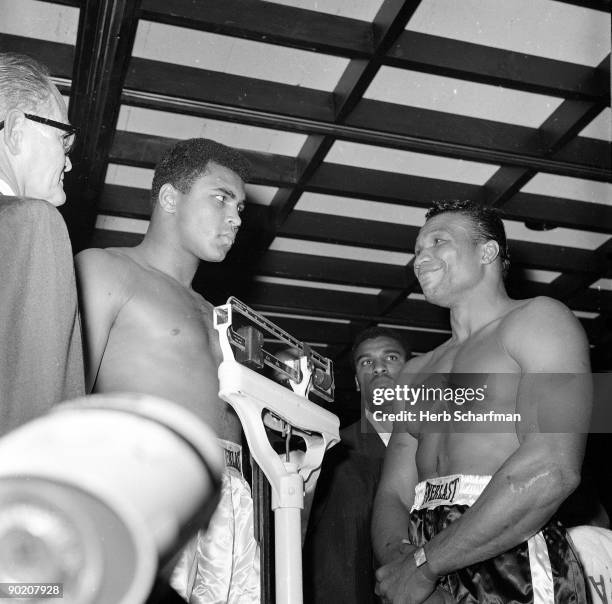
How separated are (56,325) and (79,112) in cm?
280

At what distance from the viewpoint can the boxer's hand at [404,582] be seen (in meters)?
1.79

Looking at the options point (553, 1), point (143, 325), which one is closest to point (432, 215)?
point (143, 325)

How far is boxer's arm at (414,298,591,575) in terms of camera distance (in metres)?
1.72

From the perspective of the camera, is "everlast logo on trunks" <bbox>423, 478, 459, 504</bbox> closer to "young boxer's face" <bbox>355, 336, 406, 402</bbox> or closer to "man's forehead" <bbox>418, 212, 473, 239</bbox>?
"man's forehead" <bbox>418, 212, 473, 239</bbox>

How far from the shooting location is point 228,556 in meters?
1.65

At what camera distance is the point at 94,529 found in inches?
15.2

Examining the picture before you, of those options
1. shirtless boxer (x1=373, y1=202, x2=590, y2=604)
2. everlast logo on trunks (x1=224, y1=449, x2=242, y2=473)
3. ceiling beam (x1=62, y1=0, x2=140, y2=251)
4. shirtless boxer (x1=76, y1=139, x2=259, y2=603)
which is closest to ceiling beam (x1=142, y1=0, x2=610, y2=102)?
ceiling beam (x1=62, y1=0, x2=140, y2=251)

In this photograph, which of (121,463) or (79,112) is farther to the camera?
(79,112)

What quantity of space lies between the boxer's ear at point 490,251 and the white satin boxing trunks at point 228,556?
108 cm

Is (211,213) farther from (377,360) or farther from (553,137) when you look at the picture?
(553,137)

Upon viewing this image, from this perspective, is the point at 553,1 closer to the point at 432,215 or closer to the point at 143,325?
the point at 432,215

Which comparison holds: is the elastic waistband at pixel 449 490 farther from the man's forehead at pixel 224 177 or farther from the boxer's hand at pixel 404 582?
the man's forehead at pixel 224 177

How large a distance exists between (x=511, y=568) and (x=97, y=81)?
252 centimetres

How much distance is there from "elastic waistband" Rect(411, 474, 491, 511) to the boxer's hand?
0.13 meters
